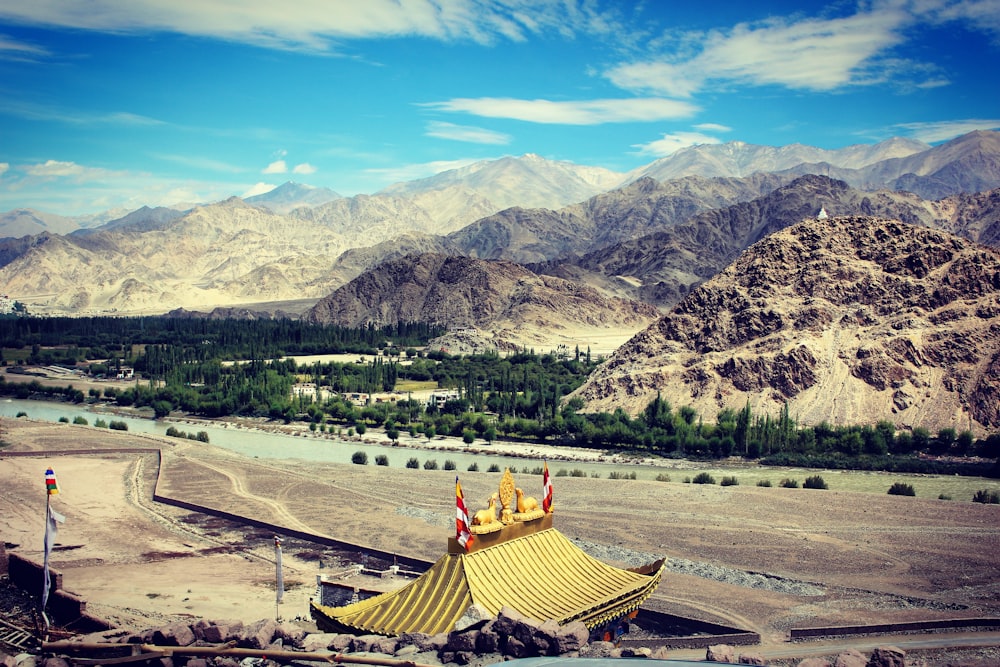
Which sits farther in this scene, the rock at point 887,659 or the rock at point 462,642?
the rock at point 462,642

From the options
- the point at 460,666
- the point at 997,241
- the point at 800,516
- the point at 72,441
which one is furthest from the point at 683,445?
the point at 997,241

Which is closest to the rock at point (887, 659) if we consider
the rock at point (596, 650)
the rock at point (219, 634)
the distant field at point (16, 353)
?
the rock at point (596, 650)

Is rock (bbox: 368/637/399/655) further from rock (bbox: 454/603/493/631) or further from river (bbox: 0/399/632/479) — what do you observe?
river (bbox: 0/399/632/479)

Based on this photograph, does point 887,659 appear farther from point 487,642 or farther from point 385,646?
point 385,646

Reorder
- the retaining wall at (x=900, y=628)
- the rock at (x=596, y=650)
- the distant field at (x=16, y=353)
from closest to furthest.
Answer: the rock at (x=596, y=650) → the retaining wall at (x=900, y=628) → the distant field at (x=16, y=353)

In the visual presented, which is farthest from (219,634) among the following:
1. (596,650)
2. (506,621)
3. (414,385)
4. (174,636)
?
(414,385)

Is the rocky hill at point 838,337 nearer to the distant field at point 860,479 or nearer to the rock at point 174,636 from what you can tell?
the distant field at point 860,479
